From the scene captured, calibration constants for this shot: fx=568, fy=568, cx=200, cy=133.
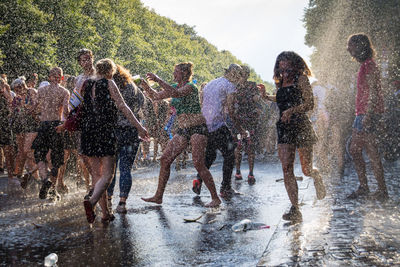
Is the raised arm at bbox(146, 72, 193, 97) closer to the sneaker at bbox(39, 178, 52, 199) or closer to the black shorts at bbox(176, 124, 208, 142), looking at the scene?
the black shorts at bbox(176, 124, 208, 142)

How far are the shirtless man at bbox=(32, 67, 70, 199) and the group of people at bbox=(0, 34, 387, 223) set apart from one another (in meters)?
0.01

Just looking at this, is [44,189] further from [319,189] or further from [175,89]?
[319,189]

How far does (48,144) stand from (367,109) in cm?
436

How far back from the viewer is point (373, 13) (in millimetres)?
28047

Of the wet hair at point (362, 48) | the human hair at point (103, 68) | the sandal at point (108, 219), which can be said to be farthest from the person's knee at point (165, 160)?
the wet hair at point (362, 48)

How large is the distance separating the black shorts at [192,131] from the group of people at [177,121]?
0.01 metres

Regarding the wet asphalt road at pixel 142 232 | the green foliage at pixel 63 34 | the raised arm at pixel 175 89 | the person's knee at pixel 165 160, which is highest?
the green foliage at pixel 63 34

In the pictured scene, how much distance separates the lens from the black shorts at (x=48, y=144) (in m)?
7.97

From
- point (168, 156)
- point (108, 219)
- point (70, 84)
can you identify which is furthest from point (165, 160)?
point (70, 84)

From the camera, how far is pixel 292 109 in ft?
18.8

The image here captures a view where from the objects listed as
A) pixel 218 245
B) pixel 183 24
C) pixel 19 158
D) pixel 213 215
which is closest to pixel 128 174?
pixel 213 215

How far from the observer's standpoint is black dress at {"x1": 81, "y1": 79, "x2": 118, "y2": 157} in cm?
555

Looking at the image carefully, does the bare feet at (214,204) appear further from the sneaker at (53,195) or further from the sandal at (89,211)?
the sneaker at (53,195)

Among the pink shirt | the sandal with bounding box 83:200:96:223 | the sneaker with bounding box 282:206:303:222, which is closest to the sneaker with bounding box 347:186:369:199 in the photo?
the pink shirt
